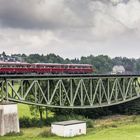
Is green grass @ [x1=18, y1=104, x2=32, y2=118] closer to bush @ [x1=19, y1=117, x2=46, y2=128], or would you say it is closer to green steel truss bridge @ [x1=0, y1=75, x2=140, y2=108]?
green steel truss bridge @ [x1=0, y1=75, x2=140, y2=108]

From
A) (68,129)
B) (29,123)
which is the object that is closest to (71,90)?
(29,123)

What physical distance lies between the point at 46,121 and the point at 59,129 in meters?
16.7

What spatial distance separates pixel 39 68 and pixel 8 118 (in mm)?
19792

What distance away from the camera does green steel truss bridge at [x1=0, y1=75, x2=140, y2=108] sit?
71812mm

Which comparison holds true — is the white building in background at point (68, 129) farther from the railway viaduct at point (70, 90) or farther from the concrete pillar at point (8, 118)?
the railway viaduct at point (70, 90)

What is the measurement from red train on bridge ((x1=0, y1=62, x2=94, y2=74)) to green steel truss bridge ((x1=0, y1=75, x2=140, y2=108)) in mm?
2233

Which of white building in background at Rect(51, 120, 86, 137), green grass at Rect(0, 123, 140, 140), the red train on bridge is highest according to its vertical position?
the red train on bridge

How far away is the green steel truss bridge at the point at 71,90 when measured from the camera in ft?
236

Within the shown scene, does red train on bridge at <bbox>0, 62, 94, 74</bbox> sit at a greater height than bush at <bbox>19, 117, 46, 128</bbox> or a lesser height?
greater

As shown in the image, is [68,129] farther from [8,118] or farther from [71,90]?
[71,90]

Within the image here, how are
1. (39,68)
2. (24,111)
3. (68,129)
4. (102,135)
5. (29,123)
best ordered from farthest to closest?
1. (24,111)
2. (39,68)
3. (29,123)
4. (68,129)
5. (102,135)

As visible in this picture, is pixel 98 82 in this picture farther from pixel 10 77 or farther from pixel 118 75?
pixel 10 77

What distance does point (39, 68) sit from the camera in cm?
8269

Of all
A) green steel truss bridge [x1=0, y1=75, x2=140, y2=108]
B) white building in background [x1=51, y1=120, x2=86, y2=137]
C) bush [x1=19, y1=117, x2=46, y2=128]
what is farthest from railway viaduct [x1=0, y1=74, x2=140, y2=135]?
white building in background [x1=51, y1=120, x2=86, y2=137]
